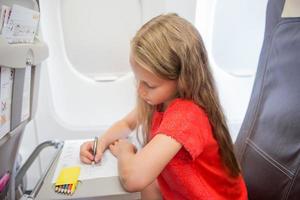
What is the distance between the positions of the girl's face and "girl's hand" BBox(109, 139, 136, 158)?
Result: 17 centimetres

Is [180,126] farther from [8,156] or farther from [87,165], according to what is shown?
[8,156]

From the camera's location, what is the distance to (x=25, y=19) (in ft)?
2.39

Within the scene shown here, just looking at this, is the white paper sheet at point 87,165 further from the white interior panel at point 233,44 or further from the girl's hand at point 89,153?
the white interior panel at point 233,44

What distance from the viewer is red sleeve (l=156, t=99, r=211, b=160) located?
736 mm

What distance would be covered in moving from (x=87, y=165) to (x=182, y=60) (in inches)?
16.9

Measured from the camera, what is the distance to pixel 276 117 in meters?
0.90

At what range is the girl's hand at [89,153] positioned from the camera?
3.01ft

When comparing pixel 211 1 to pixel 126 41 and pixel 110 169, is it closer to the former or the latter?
pixel 126 41

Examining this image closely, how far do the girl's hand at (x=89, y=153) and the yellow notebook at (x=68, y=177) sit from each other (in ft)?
0.16

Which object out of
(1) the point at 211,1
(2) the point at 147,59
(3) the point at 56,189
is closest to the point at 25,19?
(2) the point at 147,59

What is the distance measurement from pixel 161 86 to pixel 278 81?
0.38 meters

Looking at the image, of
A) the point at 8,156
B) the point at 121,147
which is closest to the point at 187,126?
the point at 121,147

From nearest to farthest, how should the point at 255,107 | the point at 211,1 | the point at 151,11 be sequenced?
the point at 255,107, the point at 151,11, the point at 211,1

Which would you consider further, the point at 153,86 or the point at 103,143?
the point at 103,143
